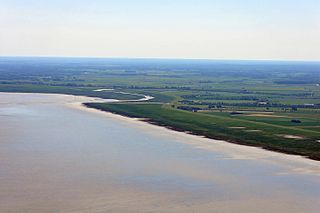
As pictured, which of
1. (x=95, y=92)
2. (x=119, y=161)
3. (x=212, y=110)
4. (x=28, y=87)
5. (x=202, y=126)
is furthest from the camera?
(x=28, y=87)

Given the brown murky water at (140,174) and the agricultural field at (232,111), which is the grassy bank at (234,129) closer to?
the agricultural field at (232,111)

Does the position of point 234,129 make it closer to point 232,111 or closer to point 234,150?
point 234,150

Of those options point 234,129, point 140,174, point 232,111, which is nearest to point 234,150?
point 234,129

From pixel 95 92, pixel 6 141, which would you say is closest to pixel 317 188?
pixel 6 141

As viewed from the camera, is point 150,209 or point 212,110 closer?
point 150,209

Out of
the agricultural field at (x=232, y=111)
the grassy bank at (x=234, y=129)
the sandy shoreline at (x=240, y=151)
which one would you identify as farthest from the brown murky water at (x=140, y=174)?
the agricultural field at (x=232, y=111)

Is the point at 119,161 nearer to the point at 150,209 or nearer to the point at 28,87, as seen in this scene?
the point at 150,209

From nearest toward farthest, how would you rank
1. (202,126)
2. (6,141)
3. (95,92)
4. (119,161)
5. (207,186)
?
(207,186) → (119,161) → (6,141) → (202,126) → (95,92)
